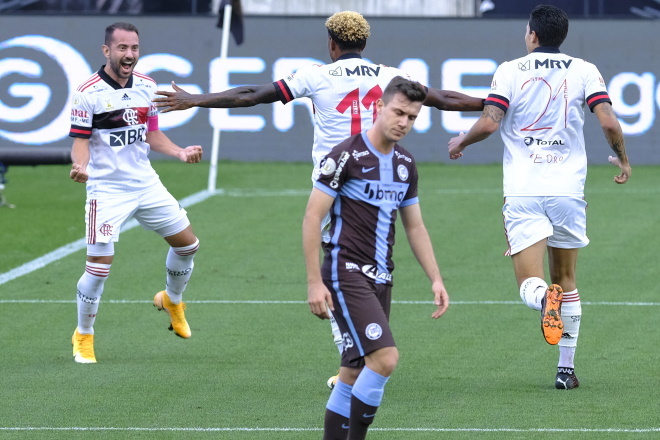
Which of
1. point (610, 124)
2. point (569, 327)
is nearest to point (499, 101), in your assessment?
point (610, 124)

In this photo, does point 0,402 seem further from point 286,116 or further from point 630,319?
point 286,116

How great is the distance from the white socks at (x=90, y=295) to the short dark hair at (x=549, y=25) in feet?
11.2

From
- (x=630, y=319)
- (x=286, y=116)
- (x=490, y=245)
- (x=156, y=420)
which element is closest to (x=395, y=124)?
(x=156, y=420)

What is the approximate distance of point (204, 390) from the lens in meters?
8.01

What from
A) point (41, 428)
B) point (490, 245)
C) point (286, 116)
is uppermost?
point (286, 116)

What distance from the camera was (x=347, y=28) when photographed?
7.70 m

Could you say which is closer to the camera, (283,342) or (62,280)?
(283,342)

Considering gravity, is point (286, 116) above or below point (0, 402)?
above

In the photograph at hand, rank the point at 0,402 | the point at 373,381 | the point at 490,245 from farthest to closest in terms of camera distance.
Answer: the point at 490,245 → the point at 0,402 → the point at 373,381

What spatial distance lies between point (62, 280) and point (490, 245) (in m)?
5.00

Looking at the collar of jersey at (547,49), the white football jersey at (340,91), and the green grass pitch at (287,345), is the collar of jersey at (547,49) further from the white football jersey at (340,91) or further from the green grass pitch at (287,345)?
the green grass pitch at (287,345)

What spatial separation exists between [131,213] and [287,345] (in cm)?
151

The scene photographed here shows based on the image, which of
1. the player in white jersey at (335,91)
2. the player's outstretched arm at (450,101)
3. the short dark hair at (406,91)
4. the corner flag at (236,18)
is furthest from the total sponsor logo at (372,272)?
the corner flag at (236,18)

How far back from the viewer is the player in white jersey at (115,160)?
8.87 metres
